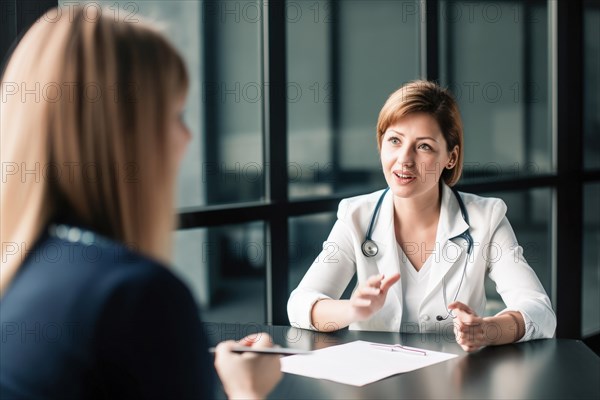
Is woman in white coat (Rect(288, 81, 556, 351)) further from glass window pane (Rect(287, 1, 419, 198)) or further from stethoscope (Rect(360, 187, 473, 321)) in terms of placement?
glass window pane (Rect(287, 1, 419, 198))

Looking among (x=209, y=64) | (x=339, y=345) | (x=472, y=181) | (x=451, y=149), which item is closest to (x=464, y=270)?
(x=451, y=149)

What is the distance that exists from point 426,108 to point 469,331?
0.92 metres

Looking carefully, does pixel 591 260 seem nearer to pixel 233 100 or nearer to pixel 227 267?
pixel 227 267

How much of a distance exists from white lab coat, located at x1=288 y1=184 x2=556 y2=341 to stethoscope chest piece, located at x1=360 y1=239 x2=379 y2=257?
0.04ft

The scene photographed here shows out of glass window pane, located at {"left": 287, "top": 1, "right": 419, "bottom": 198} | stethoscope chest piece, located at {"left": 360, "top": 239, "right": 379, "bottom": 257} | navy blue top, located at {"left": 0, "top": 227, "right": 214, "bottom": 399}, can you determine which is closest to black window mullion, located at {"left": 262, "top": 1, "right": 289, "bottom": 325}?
glass window pane, located at {"left": 287, "top": 1, "right": 419, "bottom": 198}

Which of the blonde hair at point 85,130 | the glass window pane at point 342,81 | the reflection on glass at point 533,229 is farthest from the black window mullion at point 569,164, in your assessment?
the blonde hair at point 85,130

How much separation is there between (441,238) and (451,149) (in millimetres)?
347

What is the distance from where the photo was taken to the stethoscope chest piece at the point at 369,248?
2414 mm

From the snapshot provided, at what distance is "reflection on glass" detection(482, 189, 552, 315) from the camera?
4996mm

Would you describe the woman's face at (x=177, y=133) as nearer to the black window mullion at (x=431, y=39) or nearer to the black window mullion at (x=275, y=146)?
the black window mullion at (x=275, y=146)

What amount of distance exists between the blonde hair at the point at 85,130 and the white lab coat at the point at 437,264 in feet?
4.14

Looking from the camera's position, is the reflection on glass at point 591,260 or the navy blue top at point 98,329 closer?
the navy blue top at point 98,329

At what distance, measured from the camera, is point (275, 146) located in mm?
3062

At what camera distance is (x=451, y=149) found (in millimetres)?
2549
